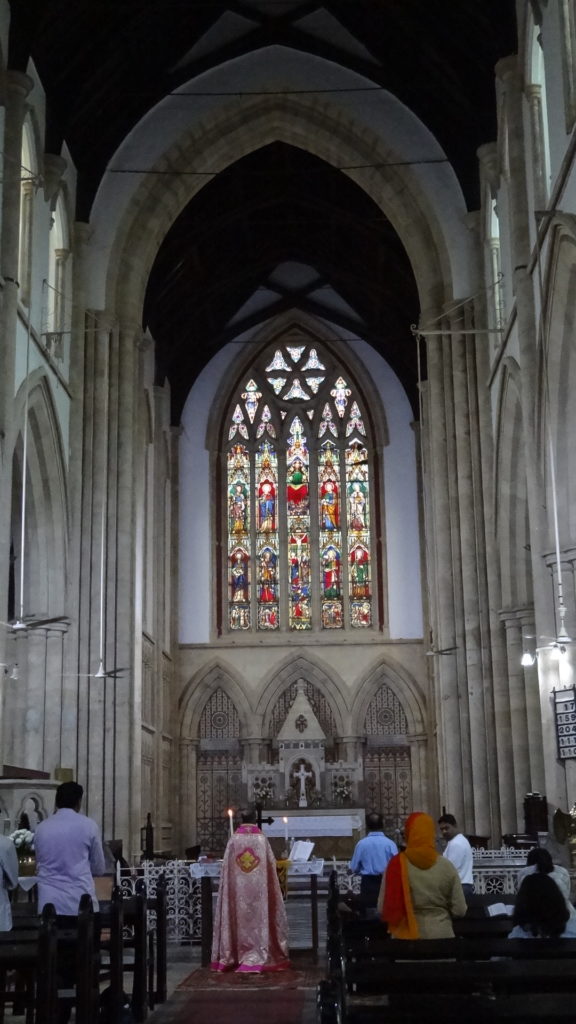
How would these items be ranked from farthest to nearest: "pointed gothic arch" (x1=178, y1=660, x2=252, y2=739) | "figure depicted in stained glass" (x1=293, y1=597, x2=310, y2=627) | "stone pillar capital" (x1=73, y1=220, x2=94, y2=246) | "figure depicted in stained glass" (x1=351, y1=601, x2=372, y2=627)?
"figure depicted in stained glass" (x1=293, y1=597, x2=310, y2=627) → "figure depicted in stained glass" (x1=351, y1=601, x2=372, y2=627) → "pointed gothic arch" (x1=178, y1=660, x2=252, y2=739) → "stone pillar capital" (x1=73, y1=220, x2=94, y2=246)

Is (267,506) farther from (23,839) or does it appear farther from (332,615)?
(23,839)

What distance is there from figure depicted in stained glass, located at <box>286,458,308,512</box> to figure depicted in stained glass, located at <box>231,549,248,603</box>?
1.65 m

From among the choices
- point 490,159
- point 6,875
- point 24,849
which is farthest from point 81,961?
point 490,159

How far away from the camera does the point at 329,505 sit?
28.6m

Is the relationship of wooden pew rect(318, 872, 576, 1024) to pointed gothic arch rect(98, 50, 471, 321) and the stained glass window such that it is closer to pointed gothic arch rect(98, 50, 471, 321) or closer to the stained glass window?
pointed gothic arch rect(98, 50, 471, 321)

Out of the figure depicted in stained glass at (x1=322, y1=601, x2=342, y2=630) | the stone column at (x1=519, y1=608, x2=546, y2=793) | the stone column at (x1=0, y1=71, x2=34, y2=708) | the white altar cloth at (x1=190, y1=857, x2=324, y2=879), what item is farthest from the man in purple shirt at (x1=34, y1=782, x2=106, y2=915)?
the figure depicted in stained glass at (x1=322, y1=601, x2=342, y2=630)

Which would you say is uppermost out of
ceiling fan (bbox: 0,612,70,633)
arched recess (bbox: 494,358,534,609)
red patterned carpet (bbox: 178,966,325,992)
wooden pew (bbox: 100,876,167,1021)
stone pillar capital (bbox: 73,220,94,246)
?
stone pillar capital (bbox: 73,220,94,246)

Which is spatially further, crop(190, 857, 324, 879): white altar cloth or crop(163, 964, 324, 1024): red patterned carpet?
crop(190, 857, 324, 879): white altar cloth

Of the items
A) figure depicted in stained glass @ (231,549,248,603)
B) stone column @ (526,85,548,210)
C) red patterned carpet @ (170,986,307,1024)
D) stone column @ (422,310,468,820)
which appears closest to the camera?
red patterned carpet @ (170,986,307,1024)

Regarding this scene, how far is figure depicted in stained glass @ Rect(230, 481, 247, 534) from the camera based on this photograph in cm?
2862

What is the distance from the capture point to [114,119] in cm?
2012

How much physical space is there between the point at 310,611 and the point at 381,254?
27.4 feet

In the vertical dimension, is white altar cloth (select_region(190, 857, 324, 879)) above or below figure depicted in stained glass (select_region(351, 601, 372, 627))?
below

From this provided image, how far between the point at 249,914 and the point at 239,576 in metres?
18.6
